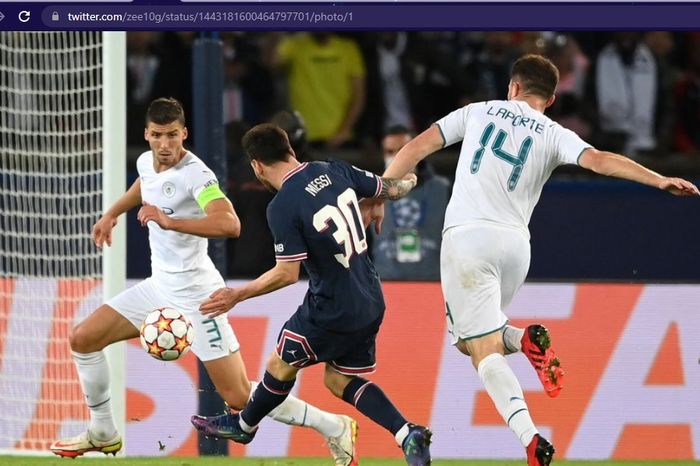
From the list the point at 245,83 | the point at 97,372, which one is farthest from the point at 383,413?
the point at 245,83

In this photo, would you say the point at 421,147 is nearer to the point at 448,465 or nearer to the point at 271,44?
the point at 448,465

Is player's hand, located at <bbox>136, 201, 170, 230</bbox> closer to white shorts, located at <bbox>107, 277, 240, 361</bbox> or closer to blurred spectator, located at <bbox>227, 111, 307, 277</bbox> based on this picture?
white shorts, located at <bbox>107, 277, 240, 361</bbox>

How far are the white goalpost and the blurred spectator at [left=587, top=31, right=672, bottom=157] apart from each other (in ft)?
16.4

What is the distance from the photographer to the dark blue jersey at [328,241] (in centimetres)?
816

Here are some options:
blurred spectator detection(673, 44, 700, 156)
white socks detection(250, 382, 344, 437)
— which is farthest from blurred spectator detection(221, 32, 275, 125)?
white socks detection(250, 382, 344, 437)

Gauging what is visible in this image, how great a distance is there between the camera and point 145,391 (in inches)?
435

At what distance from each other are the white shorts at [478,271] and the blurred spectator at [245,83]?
5991 millimetres

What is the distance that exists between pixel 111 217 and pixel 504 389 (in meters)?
2.80

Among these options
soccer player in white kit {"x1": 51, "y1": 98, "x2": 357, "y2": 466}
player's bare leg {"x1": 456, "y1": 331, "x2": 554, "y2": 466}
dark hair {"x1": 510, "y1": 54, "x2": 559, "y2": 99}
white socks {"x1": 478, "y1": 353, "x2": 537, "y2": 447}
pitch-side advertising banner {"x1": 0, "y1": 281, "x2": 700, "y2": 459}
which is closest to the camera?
player's bare leg {"x1": 456, "y1": 331, "x2": 554, "y2": 466}

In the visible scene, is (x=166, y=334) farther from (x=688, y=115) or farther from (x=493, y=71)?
(x=688, y=115)

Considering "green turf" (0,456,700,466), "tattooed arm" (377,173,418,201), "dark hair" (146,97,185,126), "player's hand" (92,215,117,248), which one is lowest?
"green turf" (0,456,700,466)

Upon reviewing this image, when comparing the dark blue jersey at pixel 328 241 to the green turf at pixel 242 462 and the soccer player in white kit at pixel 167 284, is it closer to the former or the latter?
the soccer player in white kit at pixel 167 284

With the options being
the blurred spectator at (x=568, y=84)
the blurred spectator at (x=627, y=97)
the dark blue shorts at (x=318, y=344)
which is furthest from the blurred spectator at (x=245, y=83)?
the dark blue shorts at (x=318, y=344)

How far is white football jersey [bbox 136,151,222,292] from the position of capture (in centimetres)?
930
